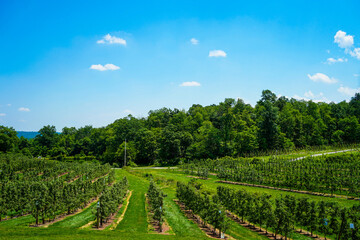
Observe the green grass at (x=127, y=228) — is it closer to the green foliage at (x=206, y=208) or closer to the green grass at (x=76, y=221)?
the green grass at (x=76, y=221)

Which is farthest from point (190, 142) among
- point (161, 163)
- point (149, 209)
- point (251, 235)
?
point (251, 235)

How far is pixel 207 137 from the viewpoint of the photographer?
79.6 m

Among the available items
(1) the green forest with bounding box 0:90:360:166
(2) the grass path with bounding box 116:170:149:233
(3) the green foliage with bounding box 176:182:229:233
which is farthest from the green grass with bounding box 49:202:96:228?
(1) the green forest with bounding box 0:90:360:166

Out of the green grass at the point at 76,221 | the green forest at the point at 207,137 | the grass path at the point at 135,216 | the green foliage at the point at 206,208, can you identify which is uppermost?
the green forest at the point at 207,137

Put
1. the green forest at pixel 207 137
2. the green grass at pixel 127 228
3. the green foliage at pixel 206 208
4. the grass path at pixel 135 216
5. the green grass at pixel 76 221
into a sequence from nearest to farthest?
the green grass at pixel 127 228 < the green foliage at pixel 206 208 < the grass path at pixel 135 216 < the green grass at pixel 76 221 < the green forest at pixel 207 137

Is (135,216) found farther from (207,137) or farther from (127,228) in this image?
(207,137)

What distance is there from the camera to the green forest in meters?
79.5

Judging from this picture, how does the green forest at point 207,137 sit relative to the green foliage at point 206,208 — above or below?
above

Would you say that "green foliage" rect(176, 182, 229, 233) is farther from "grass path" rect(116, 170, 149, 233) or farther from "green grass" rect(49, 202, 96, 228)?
"green grass" rect(49, 202, 96, 228)

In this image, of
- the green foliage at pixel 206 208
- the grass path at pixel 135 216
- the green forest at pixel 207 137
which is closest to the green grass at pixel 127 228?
the grass path at pixel 135 216

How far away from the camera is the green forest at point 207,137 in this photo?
7950cm

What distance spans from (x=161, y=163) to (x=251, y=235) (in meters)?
61.4

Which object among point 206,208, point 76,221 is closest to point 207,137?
point 206,208

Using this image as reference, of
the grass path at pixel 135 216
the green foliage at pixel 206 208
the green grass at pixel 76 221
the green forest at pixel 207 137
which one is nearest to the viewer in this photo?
the green foliage at pixel 206 208
